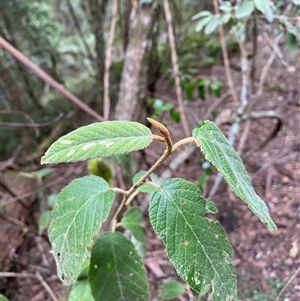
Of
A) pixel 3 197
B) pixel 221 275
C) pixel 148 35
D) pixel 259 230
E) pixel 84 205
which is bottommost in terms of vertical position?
pixel 259 230

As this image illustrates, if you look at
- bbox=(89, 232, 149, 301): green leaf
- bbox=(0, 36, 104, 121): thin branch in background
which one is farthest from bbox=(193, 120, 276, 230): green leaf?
bbox=(0, 36, 104, 121): thin branch in background

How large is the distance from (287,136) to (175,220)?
1790 mm

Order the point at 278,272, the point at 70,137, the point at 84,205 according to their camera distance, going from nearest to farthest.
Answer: the point at 70,137
the point at 84,205
the point at 278,272

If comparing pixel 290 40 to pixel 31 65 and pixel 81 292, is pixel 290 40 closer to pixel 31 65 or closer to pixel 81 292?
pixel 31 65

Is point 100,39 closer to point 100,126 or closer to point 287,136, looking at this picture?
point 287,136

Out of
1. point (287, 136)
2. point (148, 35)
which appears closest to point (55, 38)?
point (148, 35)

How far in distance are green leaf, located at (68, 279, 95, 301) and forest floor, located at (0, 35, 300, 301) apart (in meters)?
0.35

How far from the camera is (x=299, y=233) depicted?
147cm

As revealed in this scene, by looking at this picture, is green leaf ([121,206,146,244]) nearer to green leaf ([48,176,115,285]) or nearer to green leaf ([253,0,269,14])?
green leaf ([48,176,115,285])

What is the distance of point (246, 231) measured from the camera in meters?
1.61

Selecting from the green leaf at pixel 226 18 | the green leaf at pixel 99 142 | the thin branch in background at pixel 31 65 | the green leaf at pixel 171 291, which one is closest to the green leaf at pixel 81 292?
the green leaf at pixel 171 291

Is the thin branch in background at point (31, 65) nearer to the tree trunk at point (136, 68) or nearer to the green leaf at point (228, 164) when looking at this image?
the tree trunk at point (136, 68)

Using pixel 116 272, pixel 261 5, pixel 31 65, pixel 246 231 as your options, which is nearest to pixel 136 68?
pixel 31 65

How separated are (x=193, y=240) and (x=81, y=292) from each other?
17.1 inches
